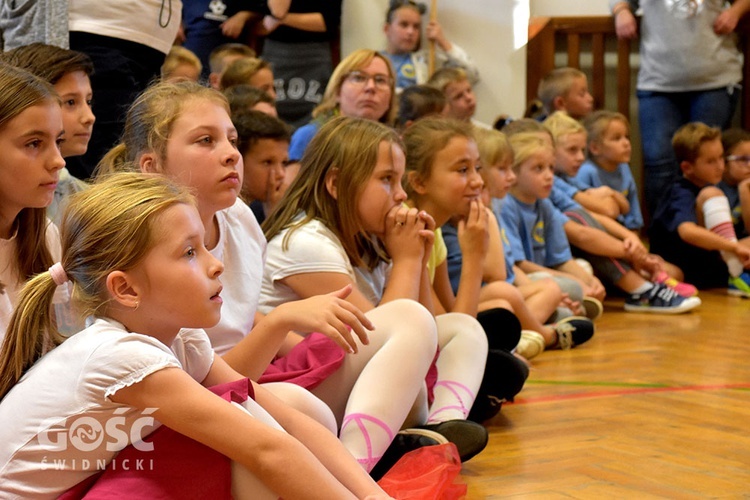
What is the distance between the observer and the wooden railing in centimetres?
532

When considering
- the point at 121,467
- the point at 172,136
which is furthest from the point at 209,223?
the point at 121,467

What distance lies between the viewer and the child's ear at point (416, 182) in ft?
8.39

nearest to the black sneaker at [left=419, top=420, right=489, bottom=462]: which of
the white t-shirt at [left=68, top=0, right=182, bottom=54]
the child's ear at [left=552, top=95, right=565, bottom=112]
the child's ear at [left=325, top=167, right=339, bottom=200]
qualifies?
the child's ear at [left=325, top=167, right=339, bottom=200]

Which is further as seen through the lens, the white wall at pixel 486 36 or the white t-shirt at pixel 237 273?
the white wall at pixel 486 36

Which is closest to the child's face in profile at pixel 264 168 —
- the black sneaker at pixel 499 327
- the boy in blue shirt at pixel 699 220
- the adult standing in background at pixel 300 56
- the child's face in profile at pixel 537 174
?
the black sneaker at pixel 499 327

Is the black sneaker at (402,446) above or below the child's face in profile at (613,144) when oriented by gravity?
below

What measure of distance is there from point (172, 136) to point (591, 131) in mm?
3014

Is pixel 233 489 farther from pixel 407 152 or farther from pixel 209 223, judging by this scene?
pixel 407 152

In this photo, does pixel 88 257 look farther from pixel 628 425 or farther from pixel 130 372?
pixel 628 425

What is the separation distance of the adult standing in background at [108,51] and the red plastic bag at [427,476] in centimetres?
118

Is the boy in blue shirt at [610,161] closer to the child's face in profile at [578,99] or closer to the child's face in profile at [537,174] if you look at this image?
the child's face in profile at [578,99]

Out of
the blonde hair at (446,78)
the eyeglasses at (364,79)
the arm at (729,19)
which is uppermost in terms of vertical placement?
the arm at (729,19)

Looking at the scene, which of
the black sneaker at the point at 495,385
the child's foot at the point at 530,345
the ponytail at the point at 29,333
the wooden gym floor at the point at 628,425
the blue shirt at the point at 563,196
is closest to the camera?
the ponytail at the point at 29,333

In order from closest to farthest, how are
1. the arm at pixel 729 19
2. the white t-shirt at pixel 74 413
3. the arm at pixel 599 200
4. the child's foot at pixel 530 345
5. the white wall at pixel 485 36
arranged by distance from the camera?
the white t-shirt at pixel 74 413, the child's foot at pixel 530 345, the arm at pixel 599 200, the arm at pixel 729 19, the white wall at pixel 485 36
